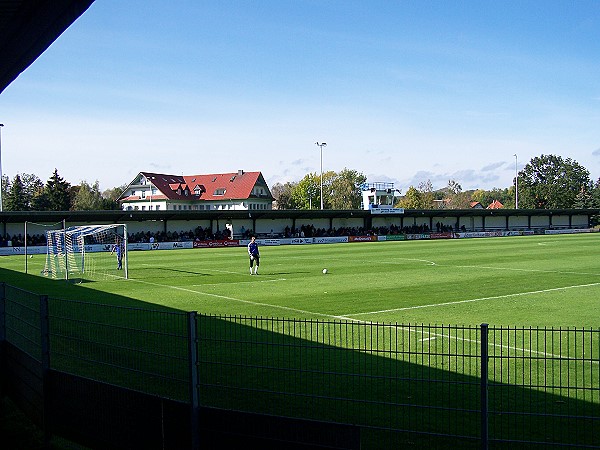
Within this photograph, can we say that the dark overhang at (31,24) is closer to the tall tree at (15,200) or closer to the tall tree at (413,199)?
the tall tree at (15,200)

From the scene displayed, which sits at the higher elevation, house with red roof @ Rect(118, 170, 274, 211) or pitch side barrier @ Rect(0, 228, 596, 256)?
house with red roof @ Rect(118, 170, 274, 211)

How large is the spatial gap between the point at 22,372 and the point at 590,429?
26.1 ft

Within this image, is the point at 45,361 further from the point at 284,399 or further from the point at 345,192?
the point at 345,192

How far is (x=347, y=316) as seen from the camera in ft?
61.3

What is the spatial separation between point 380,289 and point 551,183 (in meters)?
133

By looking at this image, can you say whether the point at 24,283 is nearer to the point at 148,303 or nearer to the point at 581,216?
the point at 148,303

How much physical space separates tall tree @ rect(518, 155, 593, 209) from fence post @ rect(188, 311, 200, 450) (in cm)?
14394

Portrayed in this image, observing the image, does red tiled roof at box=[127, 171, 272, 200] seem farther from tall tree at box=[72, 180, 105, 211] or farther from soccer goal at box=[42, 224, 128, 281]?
soccer goal at box=[42, 224, 128, 281]

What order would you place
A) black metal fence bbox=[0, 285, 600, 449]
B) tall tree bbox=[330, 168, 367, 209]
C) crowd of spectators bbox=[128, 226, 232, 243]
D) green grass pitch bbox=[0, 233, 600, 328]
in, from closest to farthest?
black metal fence bbox=[0, 285, 600, 449]
green grass pitch bbox=[0, 233, 600, 328]
crowd of spectators bbox=[128, 226, 232, 243]
tall tree bbox=[330, 168, 367, 209]

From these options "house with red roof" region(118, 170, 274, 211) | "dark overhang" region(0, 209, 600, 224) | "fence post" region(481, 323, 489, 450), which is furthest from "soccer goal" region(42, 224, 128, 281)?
"house with red roof" region(118, 170, 274, 211)

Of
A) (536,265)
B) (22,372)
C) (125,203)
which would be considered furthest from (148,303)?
(125,203)

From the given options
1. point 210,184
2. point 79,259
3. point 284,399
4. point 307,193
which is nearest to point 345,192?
point 307,193

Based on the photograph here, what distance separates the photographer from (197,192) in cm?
11269

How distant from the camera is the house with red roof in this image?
105625mm
